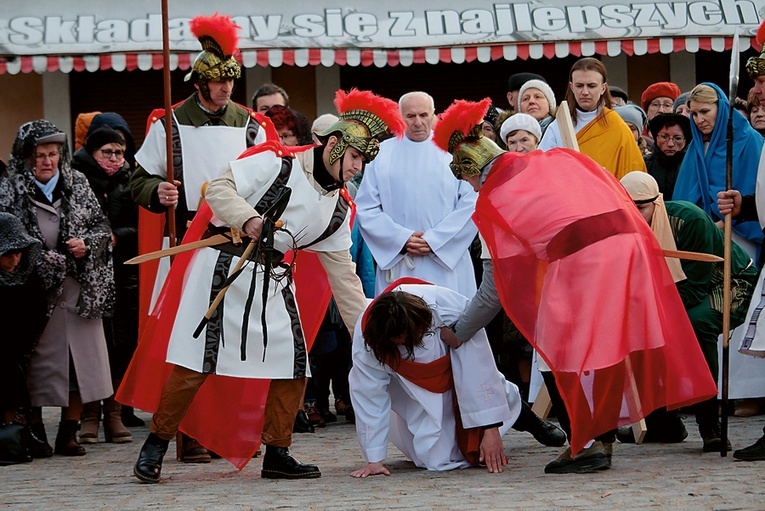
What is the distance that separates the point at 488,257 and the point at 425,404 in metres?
0.74

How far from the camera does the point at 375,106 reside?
231 inches

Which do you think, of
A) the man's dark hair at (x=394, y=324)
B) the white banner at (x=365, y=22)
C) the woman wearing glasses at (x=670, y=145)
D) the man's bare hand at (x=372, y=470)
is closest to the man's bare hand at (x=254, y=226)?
the man's dark hair at (x=394, y=324)

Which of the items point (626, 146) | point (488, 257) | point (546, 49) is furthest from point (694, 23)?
point (488, 257)

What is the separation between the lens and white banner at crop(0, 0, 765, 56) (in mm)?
12570

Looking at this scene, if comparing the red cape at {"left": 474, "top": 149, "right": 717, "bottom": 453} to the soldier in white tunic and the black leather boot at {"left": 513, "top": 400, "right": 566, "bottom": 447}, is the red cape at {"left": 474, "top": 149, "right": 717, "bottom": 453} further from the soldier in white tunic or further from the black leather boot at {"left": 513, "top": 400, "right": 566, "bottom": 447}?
the black leather boot at {"left": 513, "top": 400, "right": 566, "bottom": 447}

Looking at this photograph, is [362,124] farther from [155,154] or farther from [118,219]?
[118,219]

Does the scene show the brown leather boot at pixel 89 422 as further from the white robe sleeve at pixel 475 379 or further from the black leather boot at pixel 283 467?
the white robe sleeve at pixel 475 379

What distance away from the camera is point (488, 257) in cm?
618

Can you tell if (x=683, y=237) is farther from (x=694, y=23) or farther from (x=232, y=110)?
(x=694, y=23)

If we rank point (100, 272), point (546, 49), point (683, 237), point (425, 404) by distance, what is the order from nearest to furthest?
1. point (425, 404)
2. point (683, 237)
3. point (100, 272)
4. point (546, 49)

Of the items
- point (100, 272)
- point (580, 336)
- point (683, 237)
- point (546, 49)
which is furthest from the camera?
point (546, 49)

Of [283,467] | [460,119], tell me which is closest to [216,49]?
[460,119]

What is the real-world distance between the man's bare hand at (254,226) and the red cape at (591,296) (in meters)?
0.96

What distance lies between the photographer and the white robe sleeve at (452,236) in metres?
7.84
